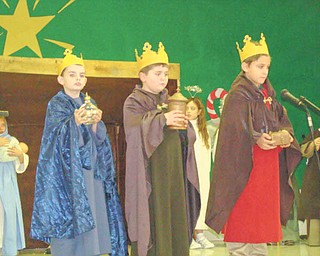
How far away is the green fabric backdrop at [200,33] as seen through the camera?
7.40m

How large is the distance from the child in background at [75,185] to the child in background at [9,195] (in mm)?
1963

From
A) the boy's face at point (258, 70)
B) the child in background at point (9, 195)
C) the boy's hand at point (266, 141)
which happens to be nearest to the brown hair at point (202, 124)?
the child in background at point (9, 195)

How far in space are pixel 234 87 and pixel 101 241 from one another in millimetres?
1345

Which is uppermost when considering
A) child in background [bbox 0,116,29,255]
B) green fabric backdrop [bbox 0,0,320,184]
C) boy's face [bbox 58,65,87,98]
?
green fabric backdrop [bbox 0,0,320,184]

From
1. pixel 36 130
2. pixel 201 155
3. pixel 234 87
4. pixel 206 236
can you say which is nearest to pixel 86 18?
pixel 36 130

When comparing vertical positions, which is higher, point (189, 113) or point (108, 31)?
point (108, 31)

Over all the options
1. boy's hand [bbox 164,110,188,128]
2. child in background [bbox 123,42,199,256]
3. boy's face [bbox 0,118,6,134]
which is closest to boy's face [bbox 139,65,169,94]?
child in background [bbox 123,42,199,256]

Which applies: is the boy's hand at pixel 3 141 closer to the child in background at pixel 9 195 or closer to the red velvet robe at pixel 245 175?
the child in background at pixel 9 195

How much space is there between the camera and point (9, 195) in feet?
19.8

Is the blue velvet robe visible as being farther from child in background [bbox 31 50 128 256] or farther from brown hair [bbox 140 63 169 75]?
brown hair [bbox 140 63 169 75]

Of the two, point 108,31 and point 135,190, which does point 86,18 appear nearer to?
point 108,31

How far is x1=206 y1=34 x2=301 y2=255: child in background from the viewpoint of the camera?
14.0 feet

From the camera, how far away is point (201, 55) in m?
8.04

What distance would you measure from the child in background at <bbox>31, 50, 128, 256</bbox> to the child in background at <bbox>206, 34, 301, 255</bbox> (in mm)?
694
